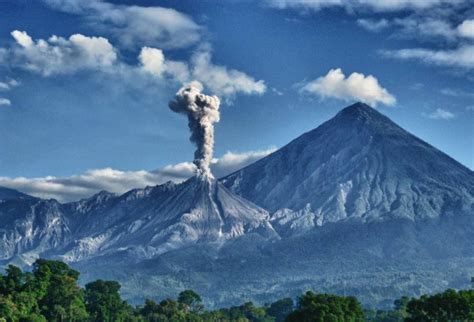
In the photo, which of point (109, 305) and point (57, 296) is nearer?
point (57, 296)

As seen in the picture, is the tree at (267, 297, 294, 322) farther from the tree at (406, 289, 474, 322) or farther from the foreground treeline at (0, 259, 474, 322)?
the tree at (406, 289, 474, 322)

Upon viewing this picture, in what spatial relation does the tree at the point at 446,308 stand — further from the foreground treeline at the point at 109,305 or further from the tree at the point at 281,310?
the tree at the point at 281,310

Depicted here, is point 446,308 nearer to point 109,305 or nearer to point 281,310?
point 109,305

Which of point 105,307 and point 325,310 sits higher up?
point 105,307

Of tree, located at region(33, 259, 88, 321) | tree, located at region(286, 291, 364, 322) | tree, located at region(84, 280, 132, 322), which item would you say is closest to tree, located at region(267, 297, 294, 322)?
tree, located at region(84, 280, 132, 322)

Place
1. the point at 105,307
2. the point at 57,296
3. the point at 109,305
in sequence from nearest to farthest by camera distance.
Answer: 1. the point at 57,296
2. the point at 105,307
3. the point at 109,305

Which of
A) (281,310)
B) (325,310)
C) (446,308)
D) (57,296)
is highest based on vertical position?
(281,310)

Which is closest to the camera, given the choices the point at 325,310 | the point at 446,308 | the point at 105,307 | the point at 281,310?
the point at 446,308

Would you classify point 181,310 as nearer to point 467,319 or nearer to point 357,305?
point 357,305

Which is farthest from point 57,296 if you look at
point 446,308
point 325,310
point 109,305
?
point 446,308
